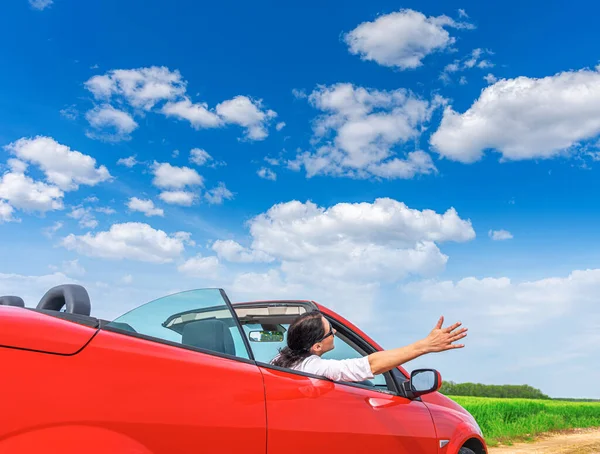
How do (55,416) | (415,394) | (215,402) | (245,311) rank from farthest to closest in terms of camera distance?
(245,311) < (415,394) < (215,402) < (55,416)

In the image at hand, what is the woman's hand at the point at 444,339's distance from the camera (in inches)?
127

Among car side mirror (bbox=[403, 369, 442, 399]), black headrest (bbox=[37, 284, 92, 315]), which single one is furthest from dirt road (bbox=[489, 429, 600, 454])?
black headrest (bbox=[37, 284, 92, 315])

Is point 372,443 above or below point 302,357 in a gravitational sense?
below

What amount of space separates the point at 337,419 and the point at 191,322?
92cm

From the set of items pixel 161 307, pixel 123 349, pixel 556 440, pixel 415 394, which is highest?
pixel 161 307

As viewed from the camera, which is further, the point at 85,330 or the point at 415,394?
the point at 415,394

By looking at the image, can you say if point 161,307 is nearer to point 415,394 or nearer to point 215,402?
point 215,402

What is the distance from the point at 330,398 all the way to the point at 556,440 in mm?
13821

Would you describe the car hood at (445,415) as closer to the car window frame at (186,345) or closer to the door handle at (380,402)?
the door handle at (380,402)

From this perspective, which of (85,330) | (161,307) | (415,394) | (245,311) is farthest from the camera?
(245,311)

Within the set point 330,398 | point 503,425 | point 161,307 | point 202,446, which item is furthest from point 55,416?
point 503,425

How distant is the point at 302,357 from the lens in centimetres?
340

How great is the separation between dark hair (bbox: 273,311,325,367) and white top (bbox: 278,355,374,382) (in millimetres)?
A: 79

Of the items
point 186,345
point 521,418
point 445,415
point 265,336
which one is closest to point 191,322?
point 186,345
